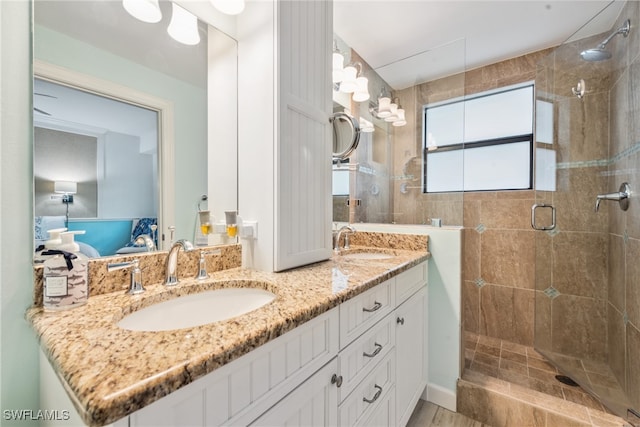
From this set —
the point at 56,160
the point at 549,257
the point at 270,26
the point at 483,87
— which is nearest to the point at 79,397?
the point at 56,160

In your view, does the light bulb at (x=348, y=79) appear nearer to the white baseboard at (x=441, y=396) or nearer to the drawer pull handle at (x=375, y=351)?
the drawer pull handle at (x=375, y=351)

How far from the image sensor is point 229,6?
113 cm

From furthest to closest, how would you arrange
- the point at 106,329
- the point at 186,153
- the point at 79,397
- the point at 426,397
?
the point at 426,397 < the point at 186,153 < the point at 106,329 < the point at 79,397

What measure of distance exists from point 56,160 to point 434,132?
2.32m

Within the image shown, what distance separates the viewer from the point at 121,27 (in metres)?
0.90

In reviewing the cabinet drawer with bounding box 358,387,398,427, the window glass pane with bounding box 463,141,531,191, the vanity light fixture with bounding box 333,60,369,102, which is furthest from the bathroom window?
the cabinet drawer with bounding box 358,387,398,427

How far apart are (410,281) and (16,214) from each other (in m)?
1.51

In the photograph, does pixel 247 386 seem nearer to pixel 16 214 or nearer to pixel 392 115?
pixel 16 214

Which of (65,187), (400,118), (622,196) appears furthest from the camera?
(400,118)

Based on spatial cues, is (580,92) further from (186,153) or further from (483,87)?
(186,153)

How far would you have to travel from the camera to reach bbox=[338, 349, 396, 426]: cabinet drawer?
94cm

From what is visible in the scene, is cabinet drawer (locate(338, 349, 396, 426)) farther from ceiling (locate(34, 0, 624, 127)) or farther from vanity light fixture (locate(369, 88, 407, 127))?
vanity light fixture (locate(369, 88, 407, 127))

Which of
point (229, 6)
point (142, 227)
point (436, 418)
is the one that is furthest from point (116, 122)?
point (436, 418)

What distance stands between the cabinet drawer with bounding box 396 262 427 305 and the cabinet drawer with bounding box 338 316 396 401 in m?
0.14
